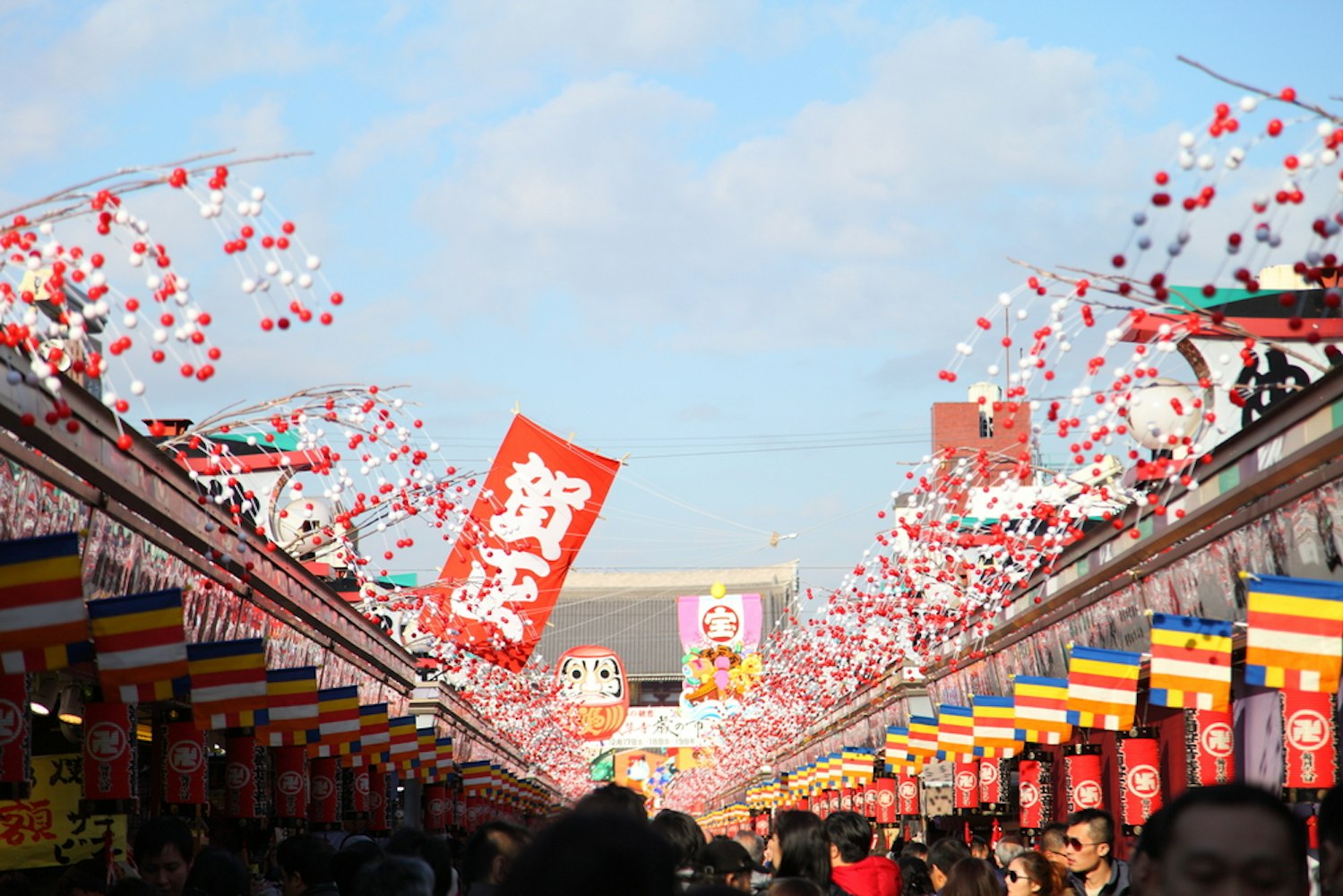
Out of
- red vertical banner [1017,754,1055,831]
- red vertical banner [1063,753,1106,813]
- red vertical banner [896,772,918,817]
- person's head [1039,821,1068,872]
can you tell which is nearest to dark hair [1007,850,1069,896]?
person's head [1039,821,1068,872]

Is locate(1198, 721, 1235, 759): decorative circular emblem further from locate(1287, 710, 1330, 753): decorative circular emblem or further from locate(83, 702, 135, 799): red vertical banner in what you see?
locate(83, 702, 135, 799): red vertical banner

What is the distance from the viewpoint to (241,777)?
15102mm

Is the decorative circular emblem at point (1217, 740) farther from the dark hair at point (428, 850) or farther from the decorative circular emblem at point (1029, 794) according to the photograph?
the dark hair at point (428, 850)

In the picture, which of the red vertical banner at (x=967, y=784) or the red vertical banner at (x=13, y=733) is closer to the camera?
the red vertical banner at (x=13, y=733)

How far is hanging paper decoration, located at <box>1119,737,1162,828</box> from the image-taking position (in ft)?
48.1

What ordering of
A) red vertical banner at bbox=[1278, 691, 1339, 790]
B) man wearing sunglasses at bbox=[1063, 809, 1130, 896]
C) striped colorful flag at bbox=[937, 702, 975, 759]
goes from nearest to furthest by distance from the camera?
man wearing sunglasses at bbox=[1063, 809, 1130, 896] < red vertical banner at bbox=[1278, 691, 1339, 790] < striped colorful flag at bbox=[937, 702, 975, 759]

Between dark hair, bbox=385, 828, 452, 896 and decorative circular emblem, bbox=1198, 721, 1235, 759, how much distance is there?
7417 millimetres

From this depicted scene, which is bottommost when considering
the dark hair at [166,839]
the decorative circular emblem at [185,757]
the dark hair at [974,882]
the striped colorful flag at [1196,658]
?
the dark hair at [974,882]

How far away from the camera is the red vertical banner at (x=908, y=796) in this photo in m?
25.4

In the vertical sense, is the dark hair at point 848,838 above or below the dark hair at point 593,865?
below

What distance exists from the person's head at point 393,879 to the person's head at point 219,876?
8.17ft

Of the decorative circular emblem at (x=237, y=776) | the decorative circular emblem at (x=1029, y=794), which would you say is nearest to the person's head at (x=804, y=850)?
the decorative circular emblem at (x=237, y=776)

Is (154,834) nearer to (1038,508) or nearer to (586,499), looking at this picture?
(1038,508)

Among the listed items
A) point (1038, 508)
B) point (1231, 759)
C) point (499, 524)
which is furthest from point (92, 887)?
point (499, 524)
